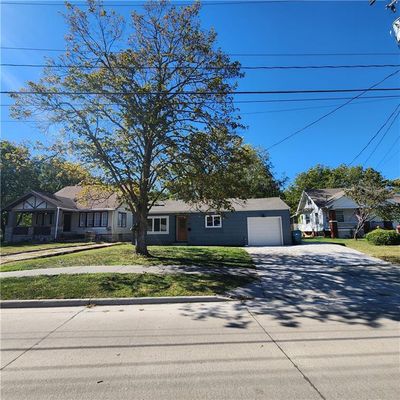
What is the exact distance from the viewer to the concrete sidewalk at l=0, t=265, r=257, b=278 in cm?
1148

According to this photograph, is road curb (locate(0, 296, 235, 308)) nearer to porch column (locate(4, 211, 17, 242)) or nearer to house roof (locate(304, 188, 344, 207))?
porch column (locate(4, 211, 17, 242))

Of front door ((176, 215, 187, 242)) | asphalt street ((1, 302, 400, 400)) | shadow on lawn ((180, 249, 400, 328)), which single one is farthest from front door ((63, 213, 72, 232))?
asphalt street ((1, 302, 400, 400))

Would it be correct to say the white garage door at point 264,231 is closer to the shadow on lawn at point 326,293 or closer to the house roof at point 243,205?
the house roof at point 243,205

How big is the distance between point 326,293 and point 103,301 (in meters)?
6.04

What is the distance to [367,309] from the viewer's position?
7.66 meters

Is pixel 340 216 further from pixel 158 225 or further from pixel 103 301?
pixel 103 301

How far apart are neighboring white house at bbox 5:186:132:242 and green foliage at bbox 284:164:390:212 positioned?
112 feet

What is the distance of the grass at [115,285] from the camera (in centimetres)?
887

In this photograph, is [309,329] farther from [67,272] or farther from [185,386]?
[67,272]

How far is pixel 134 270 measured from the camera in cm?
1191

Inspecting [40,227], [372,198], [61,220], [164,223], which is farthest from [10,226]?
[372,198]

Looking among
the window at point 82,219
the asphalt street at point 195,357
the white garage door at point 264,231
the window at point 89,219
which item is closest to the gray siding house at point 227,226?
the white garage door at point 264,231

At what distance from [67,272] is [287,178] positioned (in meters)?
43.2

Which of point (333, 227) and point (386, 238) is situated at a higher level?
point (333, 227)
